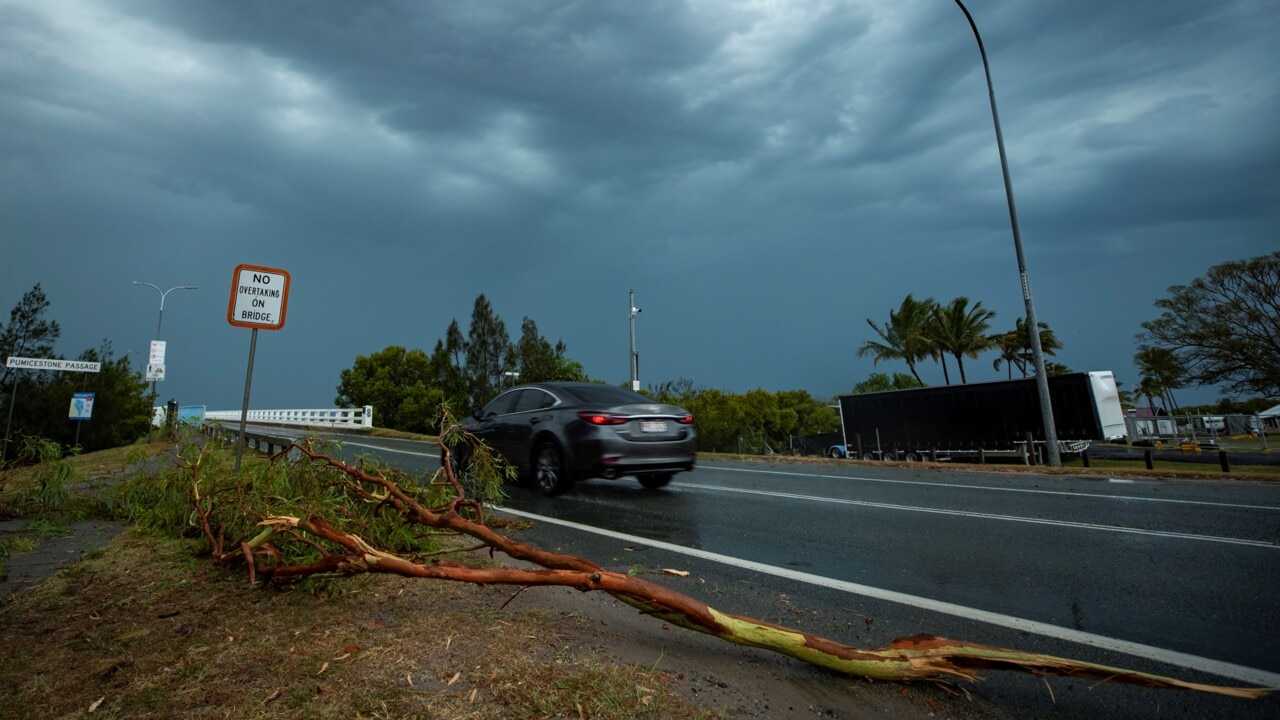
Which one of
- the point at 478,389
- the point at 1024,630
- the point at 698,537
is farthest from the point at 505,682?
the point at 478,389

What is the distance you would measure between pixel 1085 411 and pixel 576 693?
28.9m

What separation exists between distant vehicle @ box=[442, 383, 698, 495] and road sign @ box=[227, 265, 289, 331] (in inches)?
111

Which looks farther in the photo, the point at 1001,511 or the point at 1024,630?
the point at 1001,511

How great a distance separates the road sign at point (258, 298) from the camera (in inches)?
285

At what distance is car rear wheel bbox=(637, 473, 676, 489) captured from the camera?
373 inches

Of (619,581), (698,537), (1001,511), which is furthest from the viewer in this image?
(1001,511)

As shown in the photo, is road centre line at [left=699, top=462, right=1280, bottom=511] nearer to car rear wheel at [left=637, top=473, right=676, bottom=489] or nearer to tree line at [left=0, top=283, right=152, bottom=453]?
car rear wheel at [left=637, top=473, right=676, bottom=489]

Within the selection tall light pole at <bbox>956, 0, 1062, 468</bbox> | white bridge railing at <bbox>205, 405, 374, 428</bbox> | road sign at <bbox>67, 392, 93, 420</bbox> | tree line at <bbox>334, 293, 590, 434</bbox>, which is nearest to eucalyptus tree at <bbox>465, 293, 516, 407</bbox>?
tree line at <bbox>334, 293, 590, 434</bbox>

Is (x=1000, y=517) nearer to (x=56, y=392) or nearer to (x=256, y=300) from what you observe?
(x=256, y=300)

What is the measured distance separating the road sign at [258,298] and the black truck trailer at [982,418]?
71.6 ft

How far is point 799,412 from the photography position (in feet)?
220

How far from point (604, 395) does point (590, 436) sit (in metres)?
0.88

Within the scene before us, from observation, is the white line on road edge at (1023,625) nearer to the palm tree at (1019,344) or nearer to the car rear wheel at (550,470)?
the car rear wheel at (550,470)

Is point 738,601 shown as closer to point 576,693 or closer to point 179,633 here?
point 576,693
